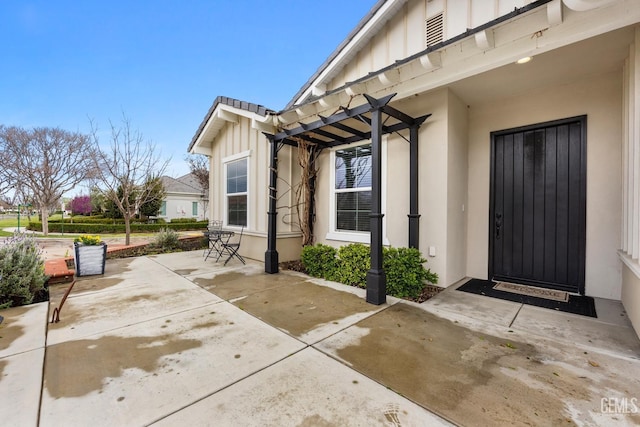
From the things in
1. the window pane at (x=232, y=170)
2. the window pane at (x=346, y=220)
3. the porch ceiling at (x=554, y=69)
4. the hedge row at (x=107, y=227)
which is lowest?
the hedge row at (x=107, y=227)

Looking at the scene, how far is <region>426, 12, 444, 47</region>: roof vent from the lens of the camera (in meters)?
4.11

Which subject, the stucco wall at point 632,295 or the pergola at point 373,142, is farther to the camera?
the pergola at point 373,142

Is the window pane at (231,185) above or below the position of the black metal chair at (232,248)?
above

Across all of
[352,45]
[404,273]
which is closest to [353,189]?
[404,273]

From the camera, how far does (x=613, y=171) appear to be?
11.5 ft

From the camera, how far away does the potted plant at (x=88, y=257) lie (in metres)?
4.76

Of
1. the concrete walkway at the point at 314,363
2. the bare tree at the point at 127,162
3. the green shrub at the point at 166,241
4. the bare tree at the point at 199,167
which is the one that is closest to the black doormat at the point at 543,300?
the concrete walkway at the point at 314,363

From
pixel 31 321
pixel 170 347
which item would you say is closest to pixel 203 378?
pixel 170 347

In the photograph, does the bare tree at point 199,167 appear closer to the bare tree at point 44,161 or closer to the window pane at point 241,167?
the bare tree at point 44,161

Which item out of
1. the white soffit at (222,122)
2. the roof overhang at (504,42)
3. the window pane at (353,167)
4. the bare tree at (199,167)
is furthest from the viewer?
the bare tree at (199,167)

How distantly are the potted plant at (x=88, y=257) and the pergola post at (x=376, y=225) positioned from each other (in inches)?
191

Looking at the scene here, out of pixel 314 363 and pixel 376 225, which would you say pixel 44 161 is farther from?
pixel 314 363

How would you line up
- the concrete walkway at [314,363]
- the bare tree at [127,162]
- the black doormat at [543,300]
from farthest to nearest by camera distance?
the bare tree at [127,162], the black doormat at [543,300], the concrete walkway at [314,363]

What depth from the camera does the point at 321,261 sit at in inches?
189
